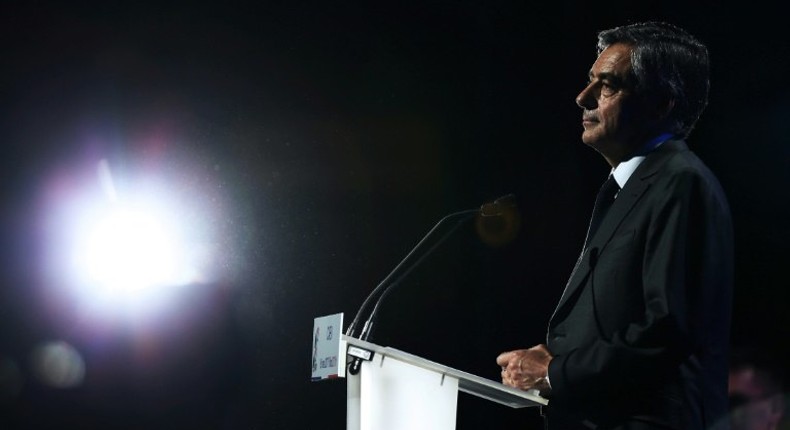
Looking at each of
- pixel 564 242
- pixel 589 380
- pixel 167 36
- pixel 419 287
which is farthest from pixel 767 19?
pixel 167 36

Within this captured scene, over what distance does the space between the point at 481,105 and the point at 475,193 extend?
0.35 metres

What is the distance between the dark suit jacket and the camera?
159cm

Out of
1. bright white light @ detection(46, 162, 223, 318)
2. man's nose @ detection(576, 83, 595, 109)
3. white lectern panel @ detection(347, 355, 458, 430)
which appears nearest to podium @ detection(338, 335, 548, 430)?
white lectern panel @ detection(347, 355, 458, 430)

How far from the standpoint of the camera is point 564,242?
3.38m

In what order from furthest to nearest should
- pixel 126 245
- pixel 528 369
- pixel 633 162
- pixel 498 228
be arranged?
pixel 126 245 → pixel 498 228 → pixel 633 162 → pixel 528 369

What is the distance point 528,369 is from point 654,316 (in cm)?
29

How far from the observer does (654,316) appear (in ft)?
5.20

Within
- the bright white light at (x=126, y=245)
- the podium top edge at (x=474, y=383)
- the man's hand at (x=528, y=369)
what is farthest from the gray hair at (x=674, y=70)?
the bright white light at (x=126, y=245)

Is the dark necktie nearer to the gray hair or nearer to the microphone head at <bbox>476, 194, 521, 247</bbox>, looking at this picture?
the gray hair

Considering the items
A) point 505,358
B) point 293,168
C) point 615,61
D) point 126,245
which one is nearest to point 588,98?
point 615,61

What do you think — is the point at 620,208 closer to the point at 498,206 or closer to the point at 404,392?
the point at 498,206

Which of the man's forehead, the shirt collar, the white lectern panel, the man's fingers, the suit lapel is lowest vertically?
the white lectern panel

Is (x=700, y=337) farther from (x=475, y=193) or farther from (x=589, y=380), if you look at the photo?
(x=475, y=193)

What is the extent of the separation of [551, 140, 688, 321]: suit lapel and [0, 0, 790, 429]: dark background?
1.52m
